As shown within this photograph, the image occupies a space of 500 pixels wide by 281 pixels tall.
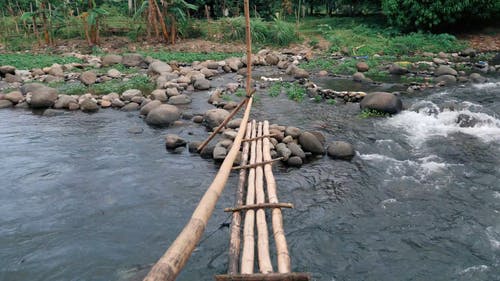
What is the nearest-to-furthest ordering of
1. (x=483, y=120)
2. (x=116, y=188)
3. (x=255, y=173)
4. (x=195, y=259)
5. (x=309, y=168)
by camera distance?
(x=195, y=259)
(x=255, y=173)
(x=116, y=188)
(x=309, y=168)
(x=483, y=120)

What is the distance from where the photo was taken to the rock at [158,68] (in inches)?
617

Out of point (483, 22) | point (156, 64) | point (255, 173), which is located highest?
point (483, 22)

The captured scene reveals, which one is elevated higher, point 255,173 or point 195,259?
point 255,173

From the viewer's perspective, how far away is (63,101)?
11.9m

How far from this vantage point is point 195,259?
5109 mm

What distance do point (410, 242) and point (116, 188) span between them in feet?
16.0

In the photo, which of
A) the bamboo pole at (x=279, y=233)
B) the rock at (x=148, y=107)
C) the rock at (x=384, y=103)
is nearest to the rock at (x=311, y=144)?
the bamboo pole at (x=279, y=233)

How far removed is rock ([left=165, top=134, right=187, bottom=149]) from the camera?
28.9 feet

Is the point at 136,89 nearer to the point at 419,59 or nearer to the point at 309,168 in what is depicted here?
the point at 309,168

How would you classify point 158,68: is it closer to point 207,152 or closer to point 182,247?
point 207,152

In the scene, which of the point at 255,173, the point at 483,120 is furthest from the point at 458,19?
the point at 255,173

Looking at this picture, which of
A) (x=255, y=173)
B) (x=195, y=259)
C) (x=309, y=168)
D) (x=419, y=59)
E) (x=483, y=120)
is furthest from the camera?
(x=419, y=59)

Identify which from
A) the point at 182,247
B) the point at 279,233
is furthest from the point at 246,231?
the point at 182,247

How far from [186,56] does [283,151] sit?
11826mm
